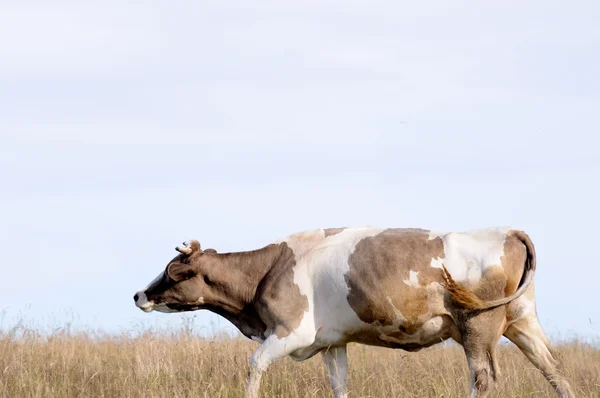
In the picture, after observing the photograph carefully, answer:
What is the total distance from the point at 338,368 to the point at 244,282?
1.59 metres

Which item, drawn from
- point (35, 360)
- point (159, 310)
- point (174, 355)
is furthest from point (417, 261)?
point (35, 360)

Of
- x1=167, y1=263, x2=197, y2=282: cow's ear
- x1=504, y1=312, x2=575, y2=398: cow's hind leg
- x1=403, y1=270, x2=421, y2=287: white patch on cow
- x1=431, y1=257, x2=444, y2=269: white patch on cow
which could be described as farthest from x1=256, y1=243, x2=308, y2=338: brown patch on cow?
x1=504, y1=312, x2=575, y2=398: cow's hind leg

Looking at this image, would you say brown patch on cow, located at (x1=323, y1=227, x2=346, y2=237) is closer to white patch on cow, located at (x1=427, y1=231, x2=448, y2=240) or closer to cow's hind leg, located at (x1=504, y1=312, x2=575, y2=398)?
white patch on cow, located at (x1=427, y1=231, x2=448, y2=240)

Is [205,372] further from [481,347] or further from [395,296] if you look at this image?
[481,347]

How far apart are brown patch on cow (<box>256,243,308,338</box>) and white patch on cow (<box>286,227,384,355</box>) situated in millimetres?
69

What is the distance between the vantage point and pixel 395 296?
9.95 m

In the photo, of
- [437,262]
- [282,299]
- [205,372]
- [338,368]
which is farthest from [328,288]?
[205,372]

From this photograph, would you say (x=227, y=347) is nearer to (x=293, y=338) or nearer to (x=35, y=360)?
(x=35, y=360)

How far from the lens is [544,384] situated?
1182cm

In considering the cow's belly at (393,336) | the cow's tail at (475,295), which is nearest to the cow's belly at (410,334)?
the cow's belly at (393,336)

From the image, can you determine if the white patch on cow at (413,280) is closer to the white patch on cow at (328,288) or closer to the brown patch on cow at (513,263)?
the white patch on cow at (328,288)

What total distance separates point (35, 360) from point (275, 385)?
13.1 feet

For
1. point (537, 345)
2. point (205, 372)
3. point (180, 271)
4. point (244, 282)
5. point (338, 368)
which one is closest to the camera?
point (537, 345)

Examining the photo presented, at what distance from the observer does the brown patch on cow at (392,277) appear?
32.5 feet
